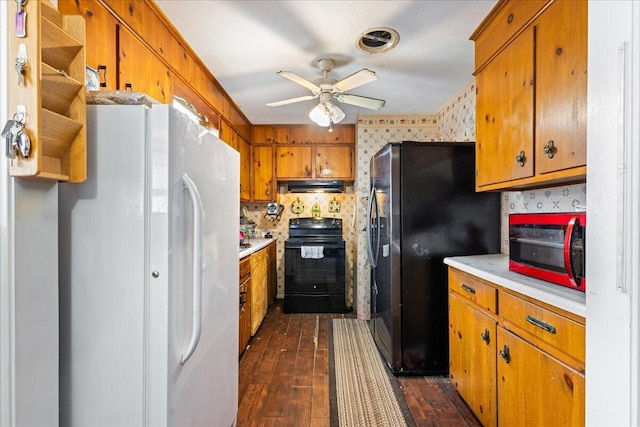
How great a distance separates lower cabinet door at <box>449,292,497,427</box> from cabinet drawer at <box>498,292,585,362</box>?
6.0 inches

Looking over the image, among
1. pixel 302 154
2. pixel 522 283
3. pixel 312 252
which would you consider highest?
pixel 302 154

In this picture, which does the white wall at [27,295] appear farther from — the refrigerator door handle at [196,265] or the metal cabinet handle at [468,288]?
the metal cabinet handle at [468,288]

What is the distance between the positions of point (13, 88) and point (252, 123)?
10.6 feet

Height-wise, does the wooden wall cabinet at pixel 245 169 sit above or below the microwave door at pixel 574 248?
above

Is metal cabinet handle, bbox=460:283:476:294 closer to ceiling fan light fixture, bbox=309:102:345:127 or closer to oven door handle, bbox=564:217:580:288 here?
oven door handle, bbox=564:217:580:288

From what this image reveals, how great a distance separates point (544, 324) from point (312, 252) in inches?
102

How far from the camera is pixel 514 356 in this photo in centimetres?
136

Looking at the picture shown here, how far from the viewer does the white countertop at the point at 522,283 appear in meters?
1.04

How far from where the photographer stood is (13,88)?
2.46 feet

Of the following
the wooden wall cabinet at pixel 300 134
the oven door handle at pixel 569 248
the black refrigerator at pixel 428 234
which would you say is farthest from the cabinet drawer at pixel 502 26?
the wooden wall cabinet at pixel 300 134

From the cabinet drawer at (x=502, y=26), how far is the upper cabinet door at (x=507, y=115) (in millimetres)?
61

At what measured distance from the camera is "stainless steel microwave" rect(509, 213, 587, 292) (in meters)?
1.11

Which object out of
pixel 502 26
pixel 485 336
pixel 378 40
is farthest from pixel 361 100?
pixel 485 336

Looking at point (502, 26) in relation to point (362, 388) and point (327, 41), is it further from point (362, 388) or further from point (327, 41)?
point (362, 388)
